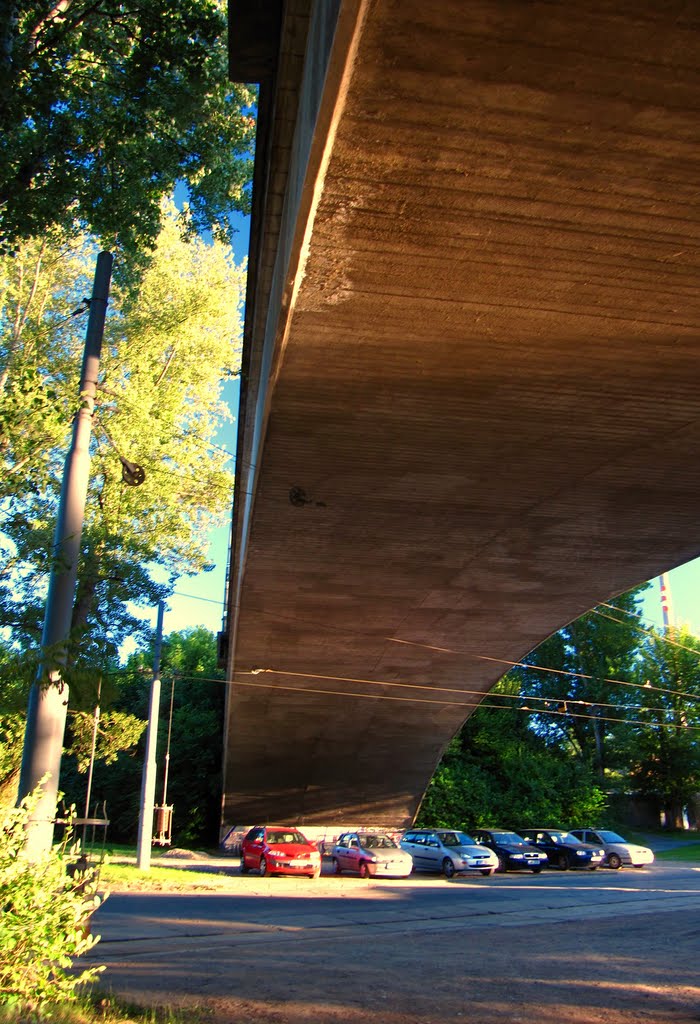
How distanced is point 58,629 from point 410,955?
6466 millimetres

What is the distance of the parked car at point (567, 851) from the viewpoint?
2698cm

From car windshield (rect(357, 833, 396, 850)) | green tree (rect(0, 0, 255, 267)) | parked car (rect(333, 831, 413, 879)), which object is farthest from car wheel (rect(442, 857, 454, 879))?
green tree (rect(0, 0, 255, 267))

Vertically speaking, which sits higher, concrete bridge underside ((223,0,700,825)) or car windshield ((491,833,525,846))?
concrete bridge underside ((223,0,700,825))

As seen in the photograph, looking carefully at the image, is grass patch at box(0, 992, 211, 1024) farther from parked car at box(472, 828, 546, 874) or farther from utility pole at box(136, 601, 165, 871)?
parked car at box(472, 828, 546, 874)

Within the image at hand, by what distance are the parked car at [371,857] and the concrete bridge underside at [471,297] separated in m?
8.54

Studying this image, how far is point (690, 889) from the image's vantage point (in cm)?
1997

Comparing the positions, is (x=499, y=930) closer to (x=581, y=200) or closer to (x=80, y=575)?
(x=581, y=200)

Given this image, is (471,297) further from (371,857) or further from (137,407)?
(371,857)

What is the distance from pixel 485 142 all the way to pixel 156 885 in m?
17.9

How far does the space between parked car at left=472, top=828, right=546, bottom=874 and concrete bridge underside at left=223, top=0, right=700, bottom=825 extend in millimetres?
11510

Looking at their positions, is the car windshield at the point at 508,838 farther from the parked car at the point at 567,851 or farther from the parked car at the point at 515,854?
the parked car at the point at 567,851

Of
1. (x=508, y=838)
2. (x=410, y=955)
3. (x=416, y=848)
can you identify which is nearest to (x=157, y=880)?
(x=416, y=848)

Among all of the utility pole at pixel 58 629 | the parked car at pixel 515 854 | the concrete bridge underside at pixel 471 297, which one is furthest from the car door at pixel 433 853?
the utility pole at pixel 58 629

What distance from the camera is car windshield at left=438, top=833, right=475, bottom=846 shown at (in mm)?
25375
